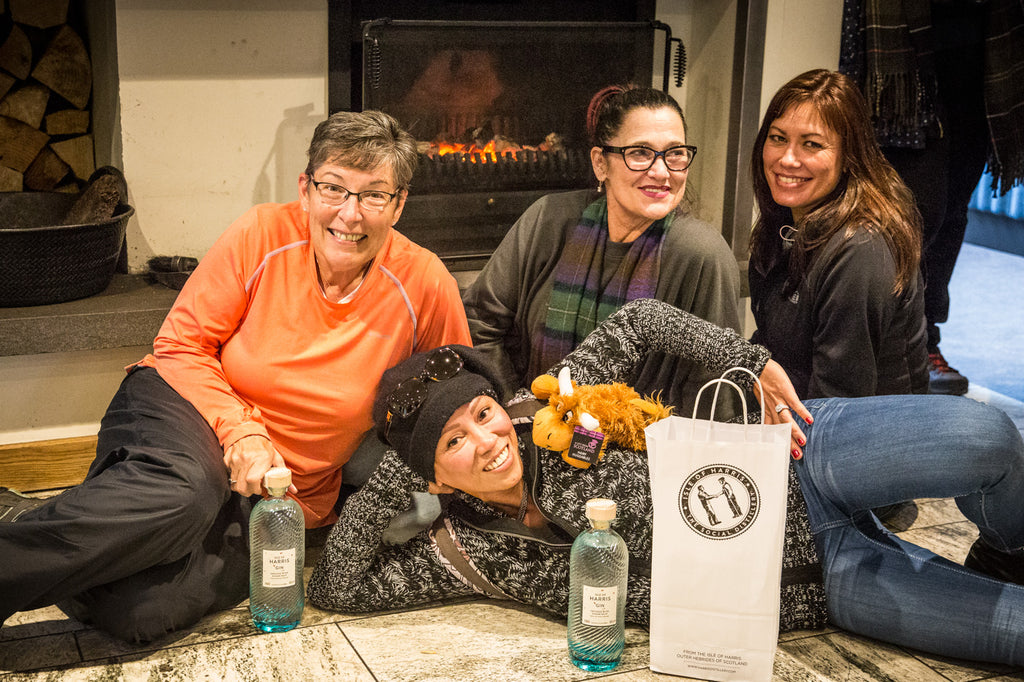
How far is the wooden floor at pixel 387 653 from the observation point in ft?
5.84

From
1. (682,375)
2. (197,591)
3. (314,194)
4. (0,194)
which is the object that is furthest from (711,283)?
(0,194)

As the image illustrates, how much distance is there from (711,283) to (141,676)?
126cm

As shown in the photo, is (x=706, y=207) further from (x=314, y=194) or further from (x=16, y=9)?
(x=16, y=9)

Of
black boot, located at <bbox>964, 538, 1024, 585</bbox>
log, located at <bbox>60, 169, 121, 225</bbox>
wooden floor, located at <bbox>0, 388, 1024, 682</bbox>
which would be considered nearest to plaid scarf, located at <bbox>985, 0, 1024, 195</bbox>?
black boot, located at <bbox>964, 538, 1024, 585</bbox>

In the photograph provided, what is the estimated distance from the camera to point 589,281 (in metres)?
2.26

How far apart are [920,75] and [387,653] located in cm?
217

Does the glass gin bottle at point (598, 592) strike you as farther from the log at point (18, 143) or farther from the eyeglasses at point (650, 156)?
the log at point (18, 143)

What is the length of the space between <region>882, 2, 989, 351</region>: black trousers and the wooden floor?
1.43 m

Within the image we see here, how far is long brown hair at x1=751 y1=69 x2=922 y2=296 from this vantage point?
86.8 inches

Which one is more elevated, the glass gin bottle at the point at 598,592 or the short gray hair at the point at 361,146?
the short gray hair at the point at 361,146

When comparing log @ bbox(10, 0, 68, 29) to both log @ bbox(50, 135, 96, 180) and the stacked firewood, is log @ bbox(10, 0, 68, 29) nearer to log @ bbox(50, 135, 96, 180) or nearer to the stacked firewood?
the stacked firewood

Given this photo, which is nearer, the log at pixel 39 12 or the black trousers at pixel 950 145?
the log at pixel 39 12

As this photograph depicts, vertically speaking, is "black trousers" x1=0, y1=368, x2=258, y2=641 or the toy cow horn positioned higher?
the toy cow horn

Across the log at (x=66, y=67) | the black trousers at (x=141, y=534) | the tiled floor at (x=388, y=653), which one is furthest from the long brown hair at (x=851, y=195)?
the log at (x=66, y=67)
